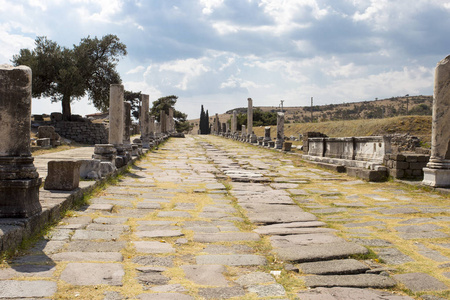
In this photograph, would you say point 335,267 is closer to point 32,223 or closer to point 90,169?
point 32,223

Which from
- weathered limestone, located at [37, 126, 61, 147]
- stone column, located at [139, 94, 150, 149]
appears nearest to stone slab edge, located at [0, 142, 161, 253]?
stone column, located at [139, 94, 150, 149]

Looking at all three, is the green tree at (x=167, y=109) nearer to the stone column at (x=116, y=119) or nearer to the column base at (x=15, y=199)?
the stone column at (x=116, y=119)

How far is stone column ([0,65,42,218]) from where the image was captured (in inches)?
162

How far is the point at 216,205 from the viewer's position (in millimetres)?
6434

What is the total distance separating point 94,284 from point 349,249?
2.47m

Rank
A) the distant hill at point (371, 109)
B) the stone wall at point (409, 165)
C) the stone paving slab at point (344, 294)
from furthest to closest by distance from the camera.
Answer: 1. the distant hill at point (371, 109)
2. the stone wall at point (409, 165)
3. the stone paving slab at point (344, 294)

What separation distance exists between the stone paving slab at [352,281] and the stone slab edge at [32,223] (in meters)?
2.65

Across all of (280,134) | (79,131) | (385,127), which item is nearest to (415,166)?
(280,134)

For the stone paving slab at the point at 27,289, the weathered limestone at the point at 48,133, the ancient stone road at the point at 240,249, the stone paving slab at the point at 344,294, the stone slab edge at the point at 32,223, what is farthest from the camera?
the weathered limestone at the point at 48,133

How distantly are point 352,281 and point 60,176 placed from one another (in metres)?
4.42

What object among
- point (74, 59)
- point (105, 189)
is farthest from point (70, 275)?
point (74, 59)

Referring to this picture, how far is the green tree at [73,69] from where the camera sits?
87.8 feet

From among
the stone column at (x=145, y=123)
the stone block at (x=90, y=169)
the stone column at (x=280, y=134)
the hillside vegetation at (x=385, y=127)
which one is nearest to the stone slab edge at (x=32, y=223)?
the stone block at (x=90, y=169)

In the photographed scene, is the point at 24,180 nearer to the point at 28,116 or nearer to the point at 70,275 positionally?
the point at 28,116
